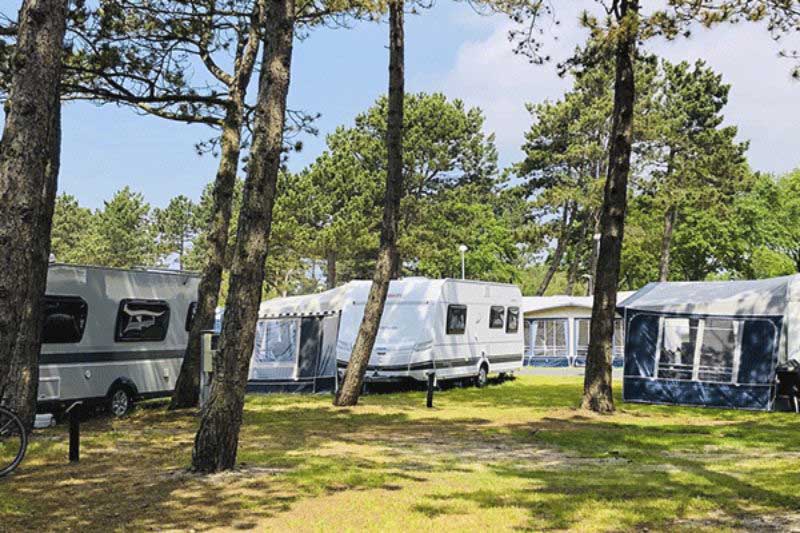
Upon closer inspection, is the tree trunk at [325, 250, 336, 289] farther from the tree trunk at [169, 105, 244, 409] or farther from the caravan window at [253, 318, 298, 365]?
the tree trunk at [169, 105, 244, 409]

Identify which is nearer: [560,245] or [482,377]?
[482,377]

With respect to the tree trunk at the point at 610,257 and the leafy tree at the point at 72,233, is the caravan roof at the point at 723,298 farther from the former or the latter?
the leafy tree at the point at 72,233

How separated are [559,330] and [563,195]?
13.4m

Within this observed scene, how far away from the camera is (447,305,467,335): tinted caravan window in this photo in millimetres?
20344

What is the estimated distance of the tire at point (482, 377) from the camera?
22.1m

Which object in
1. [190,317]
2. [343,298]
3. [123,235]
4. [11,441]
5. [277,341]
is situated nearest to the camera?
[11,441]

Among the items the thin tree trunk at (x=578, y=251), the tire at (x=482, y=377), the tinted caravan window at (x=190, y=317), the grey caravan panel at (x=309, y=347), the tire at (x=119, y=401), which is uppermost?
the thin tree trunk at (x=578, y=251)

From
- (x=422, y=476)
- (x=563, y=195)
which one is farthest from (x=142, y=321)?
(x=563, y=195)

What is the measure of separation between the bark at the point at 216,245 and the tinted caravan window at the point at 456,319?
7.39 meters

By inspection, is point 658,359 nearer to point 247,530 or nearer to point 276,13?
point 276,13

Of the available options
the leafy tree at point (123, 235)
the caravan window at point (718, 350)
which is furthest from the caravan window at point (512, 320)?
the leafy tree at point (123, 235)

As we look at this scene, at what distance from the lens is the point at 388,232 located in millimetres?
15719

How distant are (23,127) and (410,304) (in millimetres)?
13581

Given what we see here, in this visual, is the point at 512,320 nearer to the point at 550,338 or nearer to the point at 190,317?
the point at 550,338
